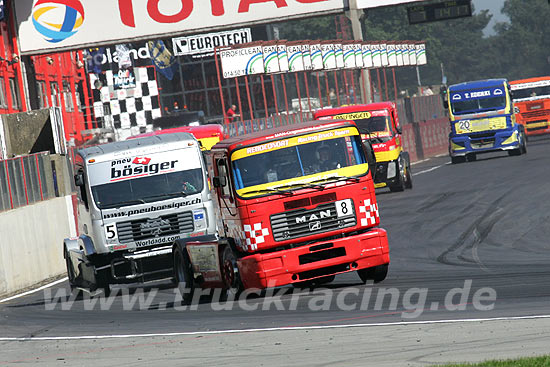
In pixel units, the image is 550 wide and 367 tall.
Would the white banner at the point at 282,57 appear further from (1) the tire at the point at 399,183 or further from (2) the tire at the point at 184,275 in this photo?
(2) the tire at the point at 184,275

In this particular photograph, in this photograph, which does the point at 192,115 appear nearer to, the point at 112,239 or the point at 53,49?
the point at 53,49

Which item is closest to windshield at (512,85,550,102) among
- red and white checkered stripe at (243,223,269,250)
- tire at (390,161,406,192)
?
tire at (390,161,406,192)

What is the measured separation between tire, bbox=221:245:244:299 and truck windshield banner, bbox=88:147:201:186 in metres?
2.85

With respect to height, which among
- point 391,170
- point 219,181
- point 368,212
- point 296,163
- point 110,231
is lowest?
point 391,170

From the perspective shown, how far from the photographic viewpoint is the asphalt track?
8.91 meters

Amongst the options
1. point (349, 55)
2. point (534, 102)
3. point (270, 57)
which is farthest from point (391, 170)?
point (349, 55)

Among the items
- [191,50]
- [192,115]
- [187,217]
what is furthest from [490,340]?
[191,50]

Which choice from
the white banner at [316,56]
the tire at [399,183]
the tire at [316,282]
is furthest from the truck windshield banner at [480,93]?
the tire at [316,282]

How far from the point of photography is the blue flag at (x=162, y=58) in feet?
191

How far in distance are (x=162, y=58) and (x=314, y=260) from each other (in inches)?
1897

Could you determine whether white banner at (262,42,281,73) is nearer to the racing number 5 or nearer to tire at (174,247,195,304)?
the racing number 5

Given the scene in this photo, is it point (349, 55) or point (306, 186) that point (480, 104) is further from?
point (306, 186)

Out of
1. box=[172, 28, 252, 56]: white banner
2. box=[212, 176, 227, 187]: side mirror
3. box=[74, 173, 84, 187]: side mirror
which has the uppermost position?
box=[172, 28, 252, 56]: white banner

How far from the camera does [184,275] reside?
14195 millimetres
